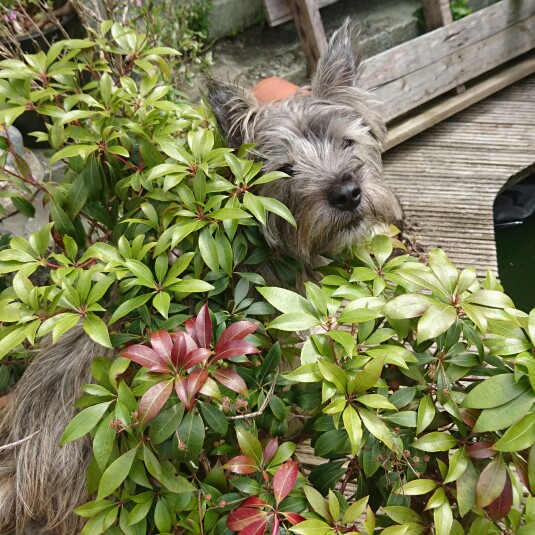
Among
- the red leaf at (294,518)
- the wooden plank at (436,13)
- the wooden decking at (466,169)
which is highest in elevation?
the red leaf at (294,518)

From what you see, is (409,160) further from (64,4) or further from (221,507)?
(221,507)

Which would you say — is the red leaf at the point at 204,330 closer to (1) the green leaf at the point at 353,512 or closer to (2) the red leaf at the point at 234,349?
(2) the red leaf at the point at 234,349

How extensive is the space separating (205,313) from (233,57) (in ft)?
14.5

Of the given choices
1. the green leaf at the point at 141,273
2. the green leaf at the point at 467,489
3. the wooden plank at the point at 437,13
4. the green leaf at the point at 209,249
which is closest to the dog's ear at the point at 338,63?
the green leaf at the point at 209,249

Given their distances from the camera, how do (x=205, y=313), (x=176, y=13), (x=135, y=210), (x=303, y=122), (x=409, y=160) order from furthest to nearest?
(x=409, y=160), (x=176, y=13), (x=303, y=122), (x=135, y=210), (x=205, y=313)

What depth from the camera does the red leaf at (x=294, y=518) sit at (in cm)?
162

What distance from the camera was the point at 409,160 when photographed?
5055 mm

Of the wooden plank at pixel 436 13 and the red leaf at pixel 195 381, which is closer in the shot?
the red leaf at pixel 195 381

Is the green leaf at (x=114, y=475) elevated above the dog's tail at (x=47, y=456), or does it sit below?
above

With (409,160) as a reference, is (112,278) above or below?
above

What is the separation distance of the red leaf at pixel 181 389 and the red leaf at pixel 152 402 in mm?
28

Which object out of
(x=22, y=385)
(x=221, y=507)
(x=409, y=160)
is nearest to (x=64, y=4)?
(x=409, y=160)

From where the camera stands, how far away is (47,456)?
2121 mm

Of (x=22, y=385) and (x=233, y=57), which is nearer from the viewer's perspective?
(x=22, y=385)
